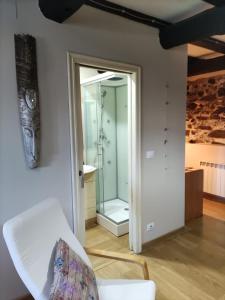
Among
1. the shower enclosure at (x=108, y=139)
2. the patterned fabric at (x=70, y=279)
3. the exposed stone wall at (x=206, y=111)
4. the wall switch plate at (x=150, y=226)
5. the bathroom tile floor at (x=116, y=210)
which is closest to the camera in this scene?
the patterned fabric at (x=70, y=279)

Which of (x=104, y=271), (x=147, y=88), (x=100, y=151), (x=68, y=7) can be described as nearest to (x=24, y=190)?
(x=104, y=271)

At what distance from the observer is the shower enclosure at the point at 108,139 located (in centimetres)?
342

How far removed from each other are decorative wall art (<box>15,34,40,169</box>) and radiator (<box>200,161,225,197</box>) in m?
3.33

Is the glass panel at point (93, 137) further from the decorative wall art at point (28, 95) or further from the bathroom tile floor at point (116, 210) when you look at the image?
the decorative wall art at point (28, 95)

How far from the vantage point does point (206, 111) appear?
14.3 feet

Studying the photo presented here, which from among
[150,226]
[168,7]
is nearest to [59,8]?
[168,7]

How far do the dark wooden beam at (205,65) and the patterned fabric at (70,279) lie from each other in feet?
11.1

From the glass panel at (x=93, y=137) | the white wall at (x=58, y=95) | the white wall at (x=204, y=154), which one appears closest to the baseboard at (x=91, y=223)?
the glass panel at (x=93, y=137)

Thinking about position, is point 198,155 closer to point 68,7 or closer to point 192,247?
point 192,247

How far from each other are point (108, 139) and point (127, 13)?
188cm

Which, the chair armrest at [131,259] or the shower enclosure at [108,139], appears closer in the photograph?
the chair armrest at [131,259]

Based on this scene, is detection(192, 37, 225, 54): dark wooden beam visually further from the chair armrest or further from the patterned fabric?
the patterned fabric

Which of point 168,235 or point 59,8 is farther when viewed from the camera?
point 168,235

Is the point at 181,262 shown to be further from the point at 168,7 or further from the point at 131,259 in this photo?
the point at 168,7
